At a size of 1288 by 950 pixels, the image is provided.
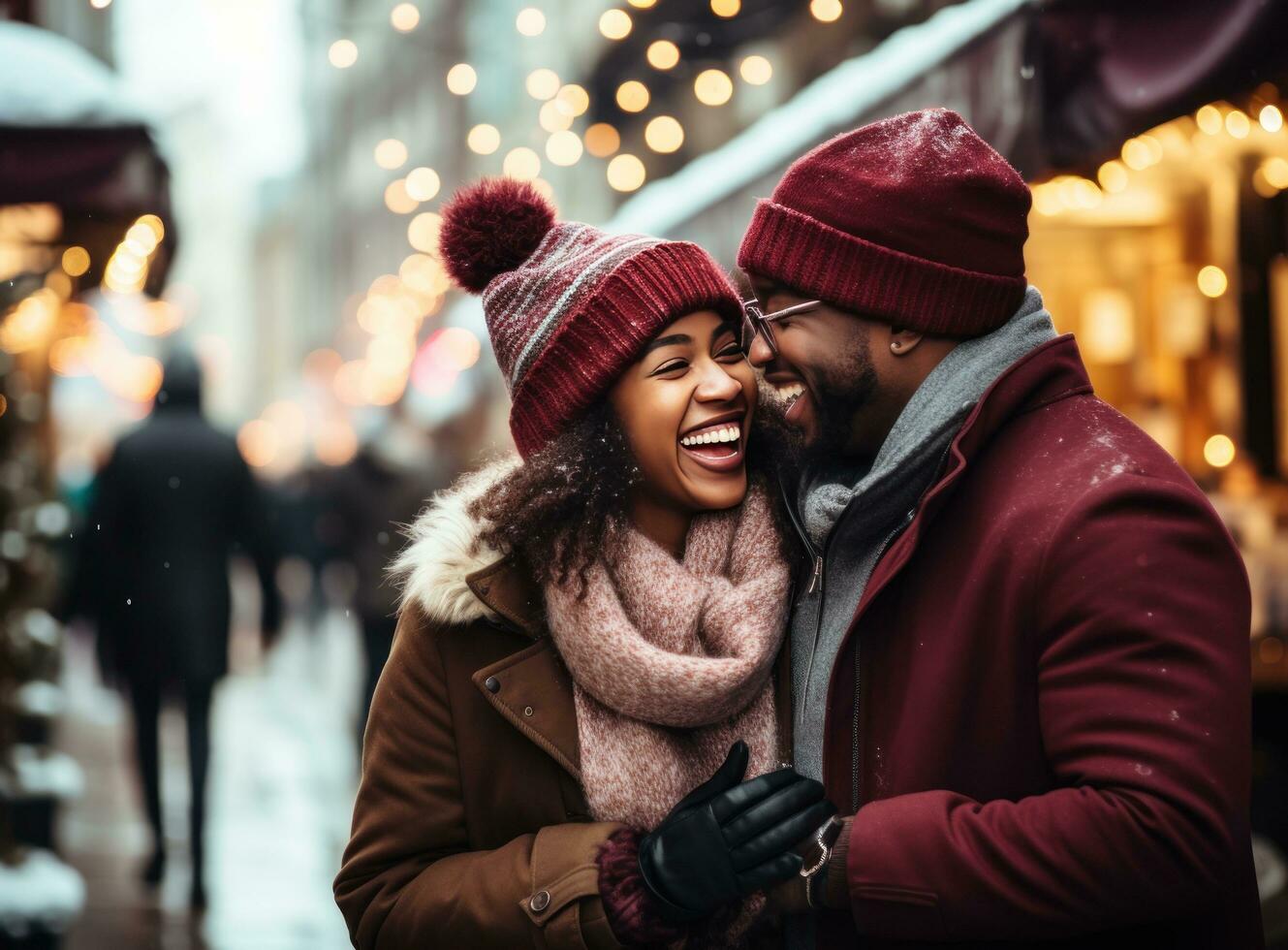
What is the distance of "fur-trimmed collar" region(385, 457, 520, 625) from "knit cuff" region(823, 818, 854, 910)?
774 millimetres

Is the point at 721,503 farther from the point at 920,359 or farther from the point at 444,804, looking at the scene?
the point at 444,804

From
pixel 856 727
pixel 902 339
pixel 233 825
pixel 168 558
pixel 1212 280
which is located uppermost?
pixel 902 339

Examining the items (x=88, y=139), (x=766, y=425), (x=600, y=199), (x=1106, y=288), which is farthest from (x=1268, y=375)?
(x=600, y=199)

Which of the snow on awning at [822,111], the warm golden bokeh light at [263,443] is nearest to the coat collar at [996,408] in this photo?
the snow on awning at [822,111]

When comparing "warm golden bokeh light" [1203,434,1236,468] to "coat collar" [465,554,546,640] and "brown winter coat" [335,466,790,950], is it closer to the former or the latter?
"brown winter coat" [335,466,790,950]

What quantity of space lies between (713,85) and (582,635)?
567cm

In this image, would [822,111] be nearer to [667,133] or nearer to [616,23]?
[616,23]

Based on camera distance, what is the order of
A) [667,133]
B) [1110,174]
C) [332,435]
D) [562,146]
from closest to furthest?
[1110,174] < [562,146] < [667,133] < [332,435]

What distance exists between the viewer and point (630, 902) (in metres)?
2.17

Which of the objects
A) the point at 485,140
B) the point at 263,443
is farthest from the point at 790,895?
the point at 263,443

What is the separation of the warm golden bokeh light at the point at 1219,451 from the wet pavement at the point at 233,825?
15.8 ft

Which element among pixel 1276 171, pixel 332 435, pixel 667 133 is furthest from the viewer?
pixel 332 435

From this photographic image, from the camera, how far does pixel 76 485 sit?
43.2 feet

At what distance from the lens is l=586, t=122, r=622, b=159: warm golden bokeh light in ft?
30.1
